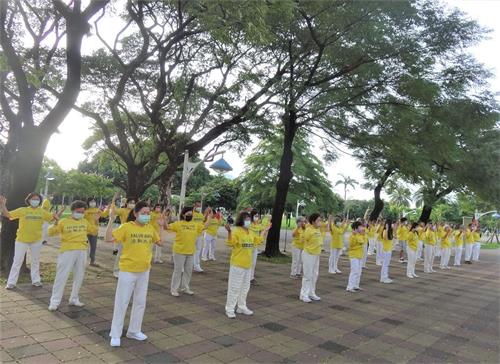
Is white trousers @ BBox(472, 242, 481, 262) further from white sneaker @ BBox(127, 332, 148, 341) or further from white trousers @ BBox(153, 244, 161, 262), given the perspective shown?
white sneaker @ BBox(127, 332, 148, 341)

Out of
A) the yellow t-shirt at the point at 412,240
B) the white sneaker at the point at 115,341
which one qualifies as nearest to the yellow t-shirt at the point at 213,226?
the yellow t-shirt at the point at 412,240

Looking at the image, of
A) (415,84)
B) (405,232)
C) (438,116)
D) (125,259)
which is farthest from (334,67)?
(125,259)

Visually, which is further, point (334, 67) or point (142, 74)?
point (142, 74)

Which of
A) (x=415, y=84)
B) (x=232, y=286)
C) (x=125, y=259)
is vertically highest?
(x=415, y=84)

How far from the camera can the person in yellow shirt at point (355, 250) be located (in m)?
10.0

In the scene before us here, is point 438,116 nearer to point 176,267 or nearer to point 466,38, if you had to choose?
point 466,38

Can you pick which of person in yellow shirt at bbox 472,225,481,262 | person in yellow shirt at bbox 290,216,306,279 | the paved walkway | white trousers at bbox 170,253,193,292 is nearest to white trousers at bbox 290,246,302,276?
person in yellow shirt at bbox 290,216,306,279

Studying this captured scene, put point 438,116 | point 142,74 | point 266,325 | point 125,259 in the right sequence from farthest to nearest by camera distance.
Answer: point 142,74 < point 438,116 < point 266,325 < point 125,259

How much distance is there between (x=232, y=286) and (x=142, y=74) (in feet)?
40.9

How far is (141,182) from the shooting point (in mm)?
17125

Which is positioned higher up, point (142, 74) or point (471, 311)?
point (142, 74)

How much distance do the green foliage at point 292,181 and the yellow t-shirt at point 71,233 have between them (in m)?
24.4

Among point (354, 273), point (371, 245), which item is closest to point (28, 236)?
point (354, 273)

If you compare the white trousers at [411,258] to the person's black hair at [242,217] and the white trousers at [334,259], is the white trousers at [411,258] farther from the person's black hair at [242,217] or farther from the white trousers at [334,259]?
the person's black hair at [242,217]
